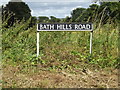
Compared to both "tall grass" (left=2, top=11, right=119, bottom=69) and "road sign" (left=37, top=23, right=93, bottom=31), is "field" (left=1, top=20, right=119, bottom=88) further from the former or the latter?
"road sign" (left=37, top=23, right=93, bottom=31)

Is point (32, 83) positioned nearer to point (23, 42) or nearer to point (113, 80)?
point (113, 80)

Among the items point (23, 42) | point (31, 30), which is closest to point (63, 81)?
point (23, 42)

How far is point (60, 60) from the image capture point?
4.79m

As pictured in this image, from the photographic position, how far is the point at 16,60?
475cm

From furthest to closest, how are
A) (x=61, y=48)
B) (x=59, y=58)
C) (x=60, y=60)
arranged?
(x=61, y=48) → (x=59, y=58) → (x=60, y=60)

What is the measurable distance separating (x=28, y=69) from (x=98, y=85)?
1.41 m

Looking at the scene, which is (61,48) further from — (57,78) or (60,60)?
(57,78)

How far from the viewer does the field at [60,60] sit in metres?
3.55

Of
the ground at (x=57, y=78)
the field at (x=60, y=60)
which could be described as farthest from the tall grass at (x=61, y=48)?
the ground at (x=57, y=78)

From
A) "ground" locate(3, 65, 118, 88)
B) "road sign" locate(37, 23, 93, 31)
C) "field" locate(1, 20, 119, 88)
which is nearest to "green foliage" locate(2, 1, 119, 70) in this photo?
"field" locate(1, 20, 119, 88)

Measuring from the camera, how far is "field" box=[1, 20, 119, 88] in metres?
3.55

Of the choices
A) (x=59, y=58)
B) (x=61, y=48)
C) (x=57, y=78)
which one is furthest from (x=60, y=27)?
(x=57, y=78)

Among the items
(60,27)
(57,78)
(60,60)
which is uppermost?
(60,27)

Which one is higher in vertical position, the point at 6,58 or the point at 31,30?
the point at 31,30
